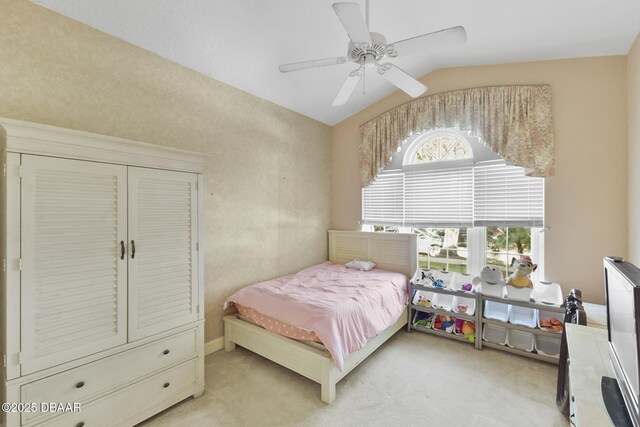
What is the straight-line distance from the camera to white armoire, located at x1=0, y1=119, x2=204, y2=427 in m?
1.41

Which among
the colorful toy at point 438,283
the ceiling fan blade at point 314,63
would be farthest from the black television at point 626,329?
the colorful toy at point 438,283

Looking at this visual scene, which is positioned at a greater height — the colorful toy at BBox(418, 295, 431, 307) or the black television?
the black television

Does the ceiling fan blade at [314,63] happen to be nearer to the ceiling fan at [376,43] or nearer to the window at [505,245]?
the ceiling fan at [376,43]

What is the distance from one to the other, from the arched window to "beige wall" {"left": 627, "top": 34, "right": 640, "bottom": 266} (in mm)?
1281

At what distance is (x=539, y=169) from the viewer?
2.83 m

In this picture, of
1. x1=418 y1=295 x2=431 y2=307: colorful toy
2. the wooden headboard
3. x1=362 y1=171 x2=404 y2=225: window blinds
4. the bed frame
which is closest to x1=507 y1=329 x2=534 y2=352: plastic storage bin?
x1=418 y1=295 x2=431 y2=307: colorful toy

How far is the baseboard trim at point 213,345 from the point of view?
8.96ft

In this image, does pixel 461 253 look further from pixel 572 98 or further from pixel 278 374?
pixel 278 374

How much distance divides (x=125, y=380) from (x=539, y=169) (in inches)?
153

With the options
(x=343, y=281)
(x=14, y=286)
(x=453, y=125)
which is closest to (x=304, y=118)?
(x=453, y=125)

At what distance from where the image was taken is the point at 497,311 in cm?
290

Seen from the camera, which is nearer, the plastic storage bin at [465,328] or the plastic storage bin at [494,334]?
the plastic storage bin at [494,334]

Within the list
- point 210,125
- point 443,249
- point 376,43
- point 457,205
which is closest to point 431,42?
point 376,43

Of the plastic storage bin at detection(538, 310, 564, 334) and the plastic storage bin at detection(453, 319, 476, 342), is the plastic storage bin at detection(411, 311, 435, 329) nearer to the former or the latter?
the plastic storage bin at detection(453, 319, 476, 342)
